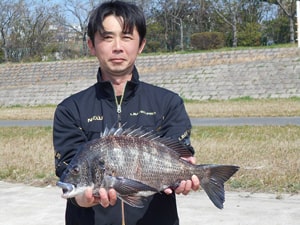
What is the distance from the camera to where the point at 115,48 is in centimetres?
256

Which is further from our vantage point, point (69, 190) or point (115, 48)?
point (115, 48)

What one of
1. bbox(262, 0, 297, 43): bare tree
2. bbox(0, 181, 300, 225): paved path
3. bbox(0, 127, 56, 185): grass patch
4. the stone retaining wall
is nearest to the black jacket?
bbox(0, 181, 300, 225): paved path

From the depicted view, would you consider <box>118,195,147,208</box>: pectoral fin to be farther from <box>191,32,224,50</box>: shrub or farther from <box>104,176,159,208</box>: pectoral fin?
<box>191,32,224,50</box>: shrub

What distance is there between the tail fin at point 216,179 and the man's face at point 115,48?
22.6 inches

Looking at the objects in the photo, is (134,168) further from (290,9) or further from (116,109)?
(290,9)

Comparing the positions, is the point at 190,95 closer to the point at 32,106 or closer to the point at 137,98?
the point at 32,106

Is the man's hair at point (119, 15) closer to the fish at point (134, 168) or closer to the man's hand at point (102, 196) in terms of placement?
the fish at point (134, 168)

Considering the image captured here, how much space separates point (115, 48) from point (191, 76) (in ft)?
76.2

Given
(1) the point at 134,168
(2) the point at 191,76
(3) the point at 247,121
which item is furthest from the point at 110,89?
(2) the point at 191,76

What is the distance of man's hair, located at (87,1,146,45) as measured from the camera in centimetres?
259

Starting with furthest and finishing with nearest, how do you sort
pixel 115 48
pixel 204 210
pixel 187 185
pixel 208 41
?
pixel 208 41 → pixel 204 210 → pixel 115 48 → pixel 187 185

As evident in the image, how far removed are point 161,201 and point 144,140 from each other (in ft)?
1.22

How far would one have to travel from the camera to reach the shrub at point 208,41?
38.5 metres

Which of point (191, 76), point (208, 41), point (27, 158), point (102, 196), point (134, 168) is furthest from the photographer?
point (208, 41)
